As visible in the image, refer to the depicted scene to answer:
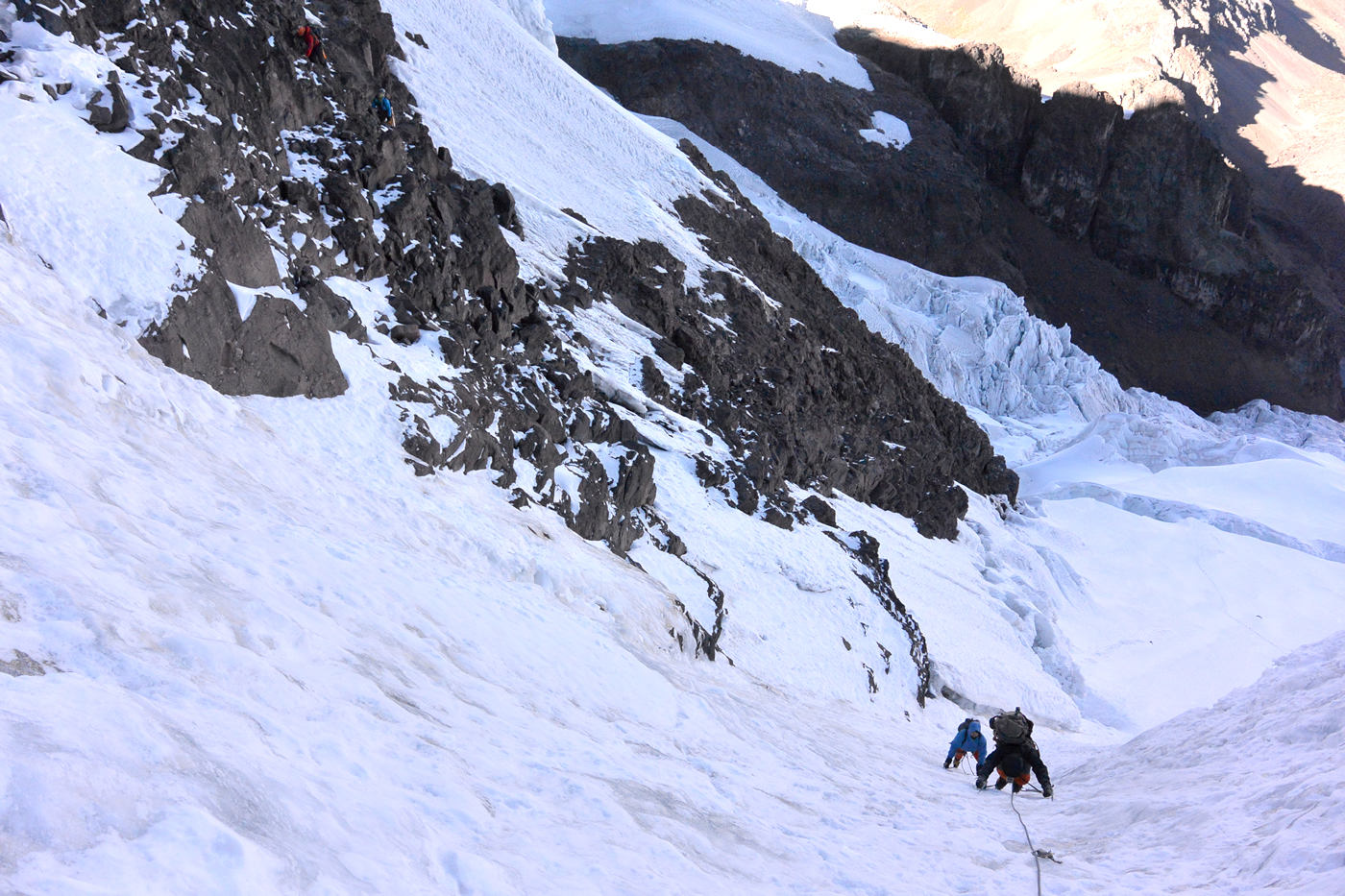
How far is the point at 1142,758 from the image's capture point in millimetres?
9922

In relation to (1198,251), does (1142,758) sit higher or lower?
lower

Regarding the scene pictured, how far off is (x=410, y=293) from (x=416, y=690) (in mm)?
9596

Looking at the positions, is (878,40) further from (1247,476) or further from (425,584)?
(425,584)

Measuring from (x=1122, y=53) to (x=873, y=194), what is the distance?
177 feet

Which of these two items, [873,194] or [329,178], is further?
[873,194]

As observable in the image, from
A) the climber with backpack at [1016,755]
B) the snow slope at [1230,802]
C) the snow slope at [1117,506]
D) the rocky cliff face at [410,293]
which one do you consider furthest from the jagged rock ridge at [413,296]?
the snow slope at [1117,506]

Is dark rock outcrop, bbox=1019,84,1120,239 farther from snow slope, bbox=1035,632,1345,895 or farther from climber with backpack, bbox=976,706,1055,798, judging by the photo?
climber with backpack, bbox=976,706,1055,798

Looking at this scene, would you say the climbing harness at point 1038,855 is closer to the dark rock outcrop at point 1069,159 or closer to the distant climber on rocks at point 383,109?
the distant climber on rocks at point 383,109

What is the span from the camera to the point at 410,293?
1455 cm

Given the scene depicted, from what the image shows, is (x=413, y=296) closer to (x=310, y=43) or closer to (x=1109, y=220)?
(x=310, y=43)

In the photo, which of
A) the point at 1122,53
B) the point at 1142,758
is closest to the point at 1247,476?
the point at 1142,758

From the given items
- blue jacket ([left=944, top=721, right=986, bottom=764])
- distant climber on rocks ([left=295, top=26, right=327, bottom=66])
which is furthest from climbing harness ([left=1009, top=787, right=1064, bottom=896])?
distant climber on rocks ([left=295, top=26, right=327, bottom=66])

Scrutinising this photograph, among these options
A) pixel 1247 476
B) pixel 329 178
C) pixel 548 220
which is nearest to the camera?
pixel 329 178

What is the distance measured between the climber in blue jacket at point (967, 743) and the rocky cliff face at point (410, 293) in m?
3.65
